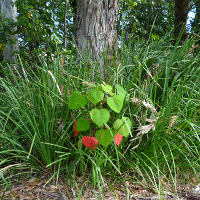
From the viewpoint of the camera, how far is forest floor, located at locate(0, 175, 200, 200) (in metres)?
1.26

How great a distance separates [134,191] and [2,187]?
0.90m

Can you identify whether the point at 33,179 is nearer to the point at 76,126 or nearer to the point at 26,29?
the point at 76,126

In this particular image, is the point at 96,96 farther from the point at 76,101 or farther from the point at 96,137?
the point at 96,137

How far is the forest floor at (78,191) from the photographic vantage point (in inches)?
49.6

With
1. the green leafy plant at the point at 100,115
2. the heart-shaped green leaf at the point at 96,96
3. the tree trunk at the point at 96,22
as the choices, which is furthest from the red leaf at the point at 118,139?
the tree trunk at the point at 96,22

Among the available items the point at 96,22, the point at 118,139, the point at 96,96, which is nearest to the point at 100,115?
the point at 96,96

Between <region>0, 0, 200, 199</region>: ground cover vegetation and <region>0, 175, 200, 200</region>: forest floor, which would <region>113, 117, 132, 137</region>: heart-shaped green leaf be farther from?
<region>0, 175, 200, 200</region>: forest floor

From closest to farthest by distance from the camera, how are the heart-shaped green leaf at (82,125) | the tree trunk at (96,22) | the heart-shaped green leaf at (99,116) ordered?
the heart-shaped green leaf at (99,116)
the heart-shaped green leaf at (82,125)
the tree trunk at (96,22)

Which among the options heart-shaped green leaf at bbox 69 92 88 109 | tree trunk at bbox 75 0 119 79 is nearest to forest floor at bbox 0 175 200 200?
heart-shaped green leaf at bbox 69 92 88 109

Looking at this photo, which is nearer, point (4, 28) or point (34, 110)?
point (34, 110)

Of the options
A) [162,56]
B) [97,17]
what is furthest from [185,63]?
[97,17]

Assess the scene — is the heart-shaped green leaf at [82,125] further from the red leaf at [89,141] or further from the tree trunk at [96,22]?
the tree trunk at [96,22]

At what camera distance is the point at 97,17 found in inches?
105

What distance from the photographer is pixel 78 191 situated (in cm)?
122
